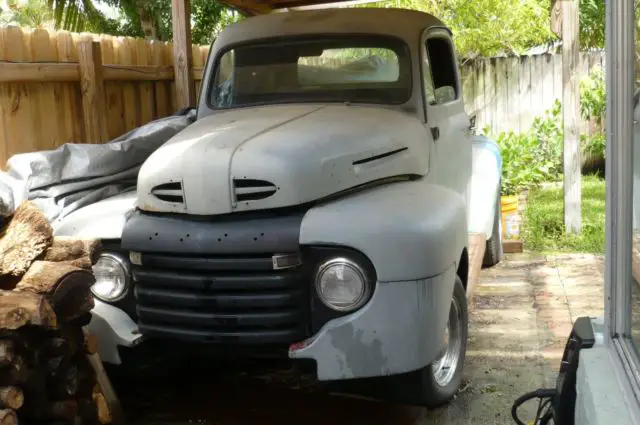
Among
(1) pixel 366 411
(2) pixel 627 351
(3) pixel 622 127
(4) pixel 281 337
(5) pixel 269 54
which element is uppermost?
(5) pixel 269 54

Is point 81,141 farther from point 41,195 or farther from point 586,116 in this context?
point 586,116

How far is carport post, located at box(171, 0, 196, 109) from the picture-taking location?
7.01 m

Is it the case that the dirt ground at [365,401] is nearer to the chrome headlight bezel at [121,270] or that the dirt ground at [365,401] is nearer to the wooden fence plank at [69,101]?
the chrome headlight bezel at [121,270]

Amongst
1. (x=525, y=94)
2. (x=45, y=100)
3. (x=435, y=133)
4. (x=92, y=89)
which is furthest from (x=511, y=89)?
(x=45, y=100)

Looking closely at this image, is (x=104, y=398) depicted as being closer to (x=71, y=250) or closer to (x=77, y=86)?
(x=71, y=250)

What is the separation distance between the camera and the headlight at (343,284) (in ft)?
12.0

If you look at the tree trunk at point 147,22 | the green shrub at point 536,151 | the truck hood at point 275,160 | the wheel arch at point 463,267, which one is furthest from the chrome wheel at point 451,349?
the tree trunk at point 147,22

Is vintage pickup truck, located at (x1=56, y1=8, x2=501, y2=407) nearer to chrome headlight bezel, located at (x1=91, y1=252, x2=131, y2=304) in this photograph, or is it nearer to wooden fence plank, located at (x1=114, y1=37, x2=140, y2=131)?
chrome headlight bezel, located at (x1=91, y1=252, x2=131, y2=304)

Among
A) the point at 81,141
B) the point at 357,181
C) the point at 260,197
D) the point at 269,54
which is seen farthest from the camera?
the point at 81,141

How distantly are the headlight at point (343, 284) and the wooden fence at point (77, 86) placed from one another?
244 cm

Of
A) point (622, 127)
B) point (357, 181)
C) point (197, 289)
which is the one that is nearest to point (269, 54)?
point (357, 181)

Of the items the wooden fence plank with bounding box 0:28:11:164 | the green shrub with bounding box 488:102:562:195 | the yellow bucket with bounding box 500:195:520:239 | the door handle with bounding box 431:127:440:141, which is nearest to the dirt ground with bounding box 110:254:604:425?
the door handle with bounding box 431:127:440:141

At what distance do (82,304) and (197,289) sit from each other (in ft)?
1.78

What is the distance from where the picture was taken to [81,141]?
5.97m
